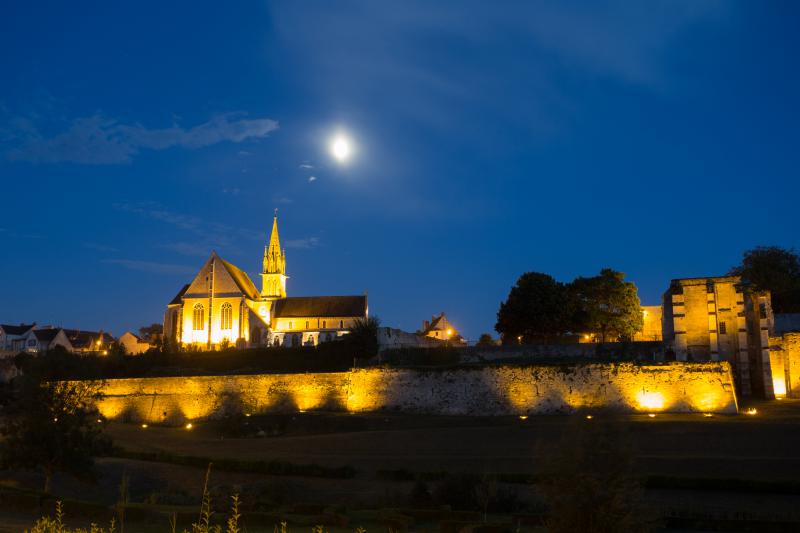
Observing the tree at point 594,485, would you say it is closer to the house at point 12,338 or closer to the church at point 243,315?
the church at point 243,315

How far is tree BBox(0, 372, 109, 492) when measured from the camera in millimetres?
24156

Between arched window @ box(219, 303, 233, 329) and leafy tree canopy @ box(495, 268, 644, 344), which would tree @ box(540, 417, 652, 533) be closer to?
leafy tree canopy @ box(495, 268, 644, 344)

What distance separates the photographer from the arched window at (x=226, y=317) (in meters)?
76.0

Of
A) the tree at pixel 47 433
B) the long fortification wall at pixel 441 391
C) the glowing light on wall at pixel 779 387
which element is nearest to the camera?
the tree at pixel 47 433

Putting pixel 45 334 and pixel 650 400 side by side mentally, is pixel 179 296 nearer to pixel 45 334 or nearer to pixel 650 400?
pixel 45 334

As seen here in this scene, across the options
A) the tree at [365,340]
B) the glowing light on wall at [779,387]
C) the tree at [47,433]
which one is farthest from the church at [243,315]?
the tree at [47,433]

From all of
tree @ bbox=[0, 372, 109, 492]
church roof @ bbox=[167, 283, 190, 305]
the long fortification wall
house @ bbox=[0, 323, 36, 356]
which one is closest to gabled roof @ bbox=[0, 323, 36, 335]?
house @ bbox=[0, 323, 36, 356]

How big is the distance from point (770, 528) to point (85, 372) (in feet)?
154

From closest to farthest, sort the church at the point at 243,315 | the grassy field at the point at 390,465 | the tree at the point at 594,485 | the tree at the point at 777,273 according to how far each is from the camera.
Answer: the tree at the point at 594,485 → the grassy field at the point at 390,465 → the tree at the point at 777,273 → the church at the point at 243,315

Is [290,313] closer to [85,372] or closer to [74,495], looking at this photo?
[85,372]

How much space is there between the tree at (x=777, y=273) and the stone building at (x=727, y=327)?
8.37 m

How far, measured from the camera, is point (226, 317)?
76250mm

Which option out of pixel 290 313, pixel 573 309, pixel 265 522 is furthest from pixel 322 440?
pixel 290 313

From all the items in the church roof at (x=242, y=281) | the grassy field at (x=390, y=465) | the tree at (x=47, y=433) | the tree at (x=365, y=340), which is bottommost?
the grassy field at (x=390, y=465)
